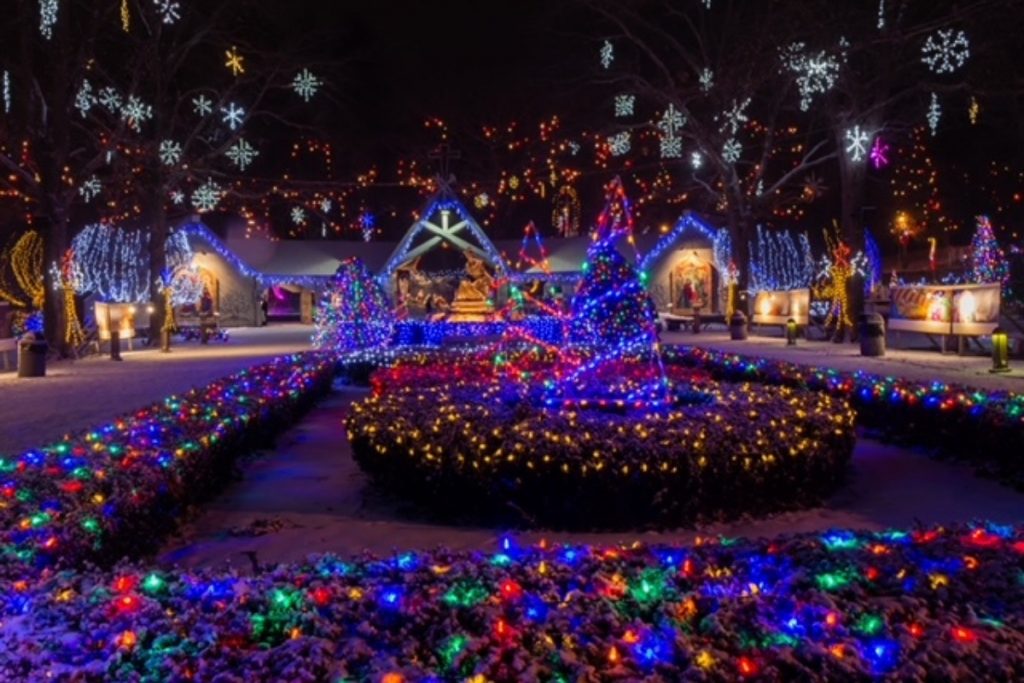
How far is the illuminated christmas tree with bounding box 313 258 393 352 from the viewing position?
2073cm

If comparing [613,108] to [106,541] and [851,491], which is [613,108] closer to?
[851,491]

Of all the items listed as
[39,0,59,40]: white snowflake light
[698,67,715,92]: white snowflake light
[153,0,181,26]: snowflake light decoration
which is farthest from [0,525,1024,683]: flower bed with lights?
[698,67,715,92]: white snowflake light

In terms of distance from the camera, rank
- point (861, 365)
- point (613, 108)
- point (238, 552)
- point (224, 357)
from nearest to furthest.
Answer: point (238, 552) < point (861, 365) < point (224, 357) < point (613, 108)

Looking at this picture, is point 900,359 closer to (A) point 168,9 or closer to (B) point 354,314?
(B) point 354,314

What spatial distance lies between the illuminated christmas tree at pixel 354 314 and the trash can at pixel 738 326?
11.4 m

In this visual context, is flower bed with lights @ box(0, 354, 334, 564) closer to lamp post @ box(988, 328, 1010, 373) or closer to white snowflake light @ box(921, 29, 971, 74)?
lamp post @ box(988, 328, 1010, 373)

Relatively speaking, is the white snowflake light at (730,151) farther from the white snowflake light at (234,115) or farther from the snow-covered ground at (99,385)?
the white snowflake light at (234,115)

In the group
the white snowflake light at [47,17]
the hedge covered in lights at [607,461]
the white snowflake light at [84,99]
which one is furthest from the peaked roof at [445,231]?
the hedge covered in lights at [607,461]

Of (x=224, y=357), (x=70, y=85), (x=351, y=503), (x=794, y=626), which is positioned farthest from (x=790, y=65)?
(x=794, y=626)

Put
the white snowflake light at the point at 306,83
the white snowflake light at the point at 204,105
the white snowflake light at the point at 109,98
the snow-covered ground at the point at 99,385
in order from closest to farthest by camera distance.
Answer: the snow-covered ground at the point at 99,385, the white snowflake light at the point at 109,98, the white snowflake light at the point at 306,83, the white snowflake light at the point at 204,105

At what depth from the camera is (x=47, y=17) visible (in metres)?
21.6

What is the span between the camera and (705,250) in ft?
133

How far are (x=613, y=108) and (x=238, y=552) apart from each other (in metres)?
30.8

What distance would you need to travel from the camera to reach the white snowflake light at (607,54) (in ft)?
97.8
